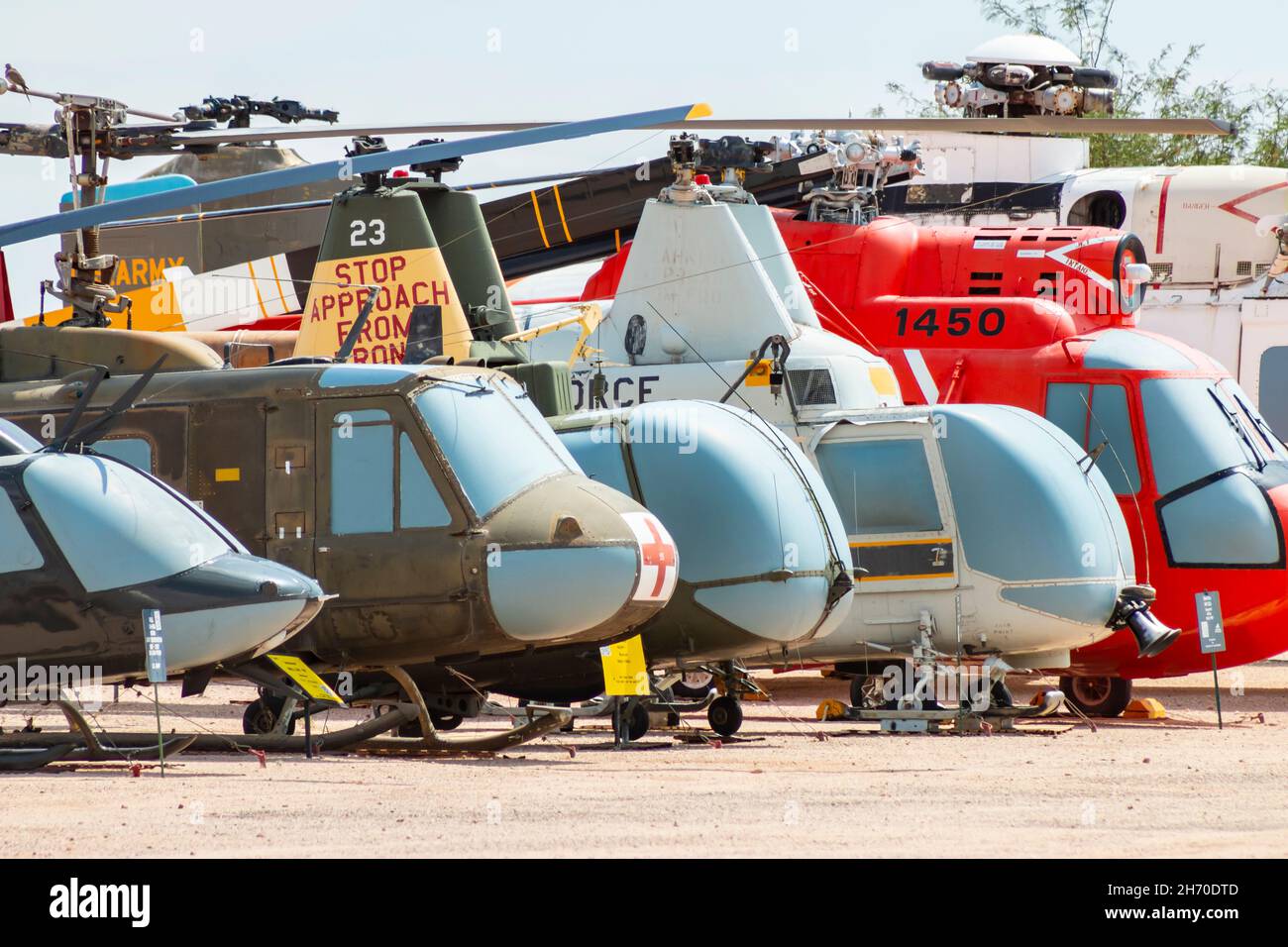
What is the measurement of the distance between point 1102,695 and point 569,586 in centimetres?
589

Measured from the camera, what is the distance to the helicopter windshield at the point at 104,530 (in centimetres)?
932

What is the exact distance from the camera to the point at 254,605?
9.23 metres

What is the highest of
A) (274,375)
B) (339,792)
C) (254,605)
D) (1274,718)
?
(274,375)

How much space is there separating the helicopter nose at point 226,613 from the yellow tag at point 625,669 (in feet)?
7.27

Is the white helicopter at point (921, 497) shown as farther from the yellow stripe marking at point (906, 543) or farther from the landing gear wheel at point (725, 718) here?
the landing gear wheel at point (725, 718)

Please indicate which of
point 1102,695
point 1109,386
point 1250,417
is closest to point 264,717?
point 1102,695

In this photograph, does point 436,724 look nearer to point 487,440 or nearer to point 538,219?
point 487,440

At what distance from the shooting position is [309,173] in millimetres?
9719

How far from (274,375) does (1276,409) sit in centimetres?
1173

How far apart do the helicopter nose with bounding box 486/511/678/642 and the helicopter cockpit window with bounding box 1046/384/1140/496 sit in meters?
5.25

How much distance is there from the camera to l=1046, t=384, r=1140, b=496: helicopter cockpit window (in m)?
14.4

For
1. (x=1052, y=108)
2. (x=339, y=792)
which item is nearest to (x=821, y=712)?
(x=339, y=792)

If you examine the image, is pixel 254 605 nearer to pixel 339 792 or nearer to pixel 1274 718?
pixel 339 792

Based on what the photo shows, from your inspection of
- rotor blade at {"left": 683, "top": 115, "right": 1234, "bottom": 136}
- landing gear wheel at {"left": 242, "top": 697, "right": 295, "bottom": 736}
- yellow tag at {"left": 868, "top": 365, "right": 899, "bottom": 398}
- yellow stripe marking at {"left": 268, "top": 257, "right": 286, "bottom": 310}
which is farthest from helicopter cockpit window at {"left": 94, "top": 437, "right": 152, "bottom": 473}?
yellow stripe marking at {"left": 268, "top": 257, "right": 286, "bottom": 310}
